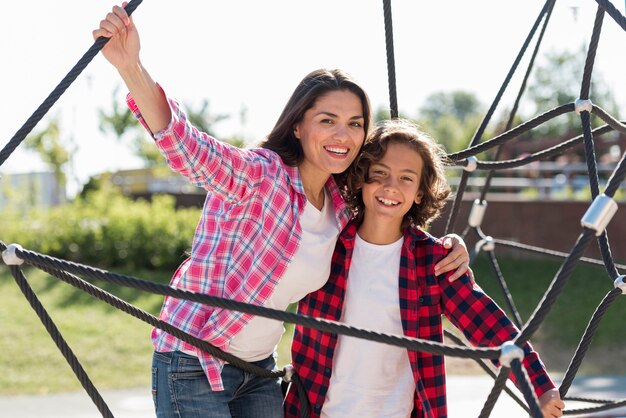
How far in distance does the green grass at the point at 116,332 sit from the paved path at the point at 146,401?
16.9 inches

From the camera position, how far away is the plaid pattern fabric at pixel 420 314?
1.99 meters

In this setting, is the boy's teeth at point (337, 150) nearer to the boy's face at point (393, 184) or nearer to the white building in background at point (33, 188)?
the boy's face at point (393, 184)

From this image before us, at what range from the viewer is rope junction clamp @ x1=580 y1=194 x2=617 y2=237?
157 cm

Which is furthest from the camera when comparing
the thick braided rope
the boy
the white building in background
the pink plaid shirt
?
the white building in background

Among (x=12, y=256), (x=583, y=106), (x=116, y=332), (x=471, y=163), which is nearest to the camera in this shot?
(x=12, y=256)

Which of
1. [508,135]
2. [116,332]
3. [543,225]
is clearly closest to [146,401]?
[116,332]

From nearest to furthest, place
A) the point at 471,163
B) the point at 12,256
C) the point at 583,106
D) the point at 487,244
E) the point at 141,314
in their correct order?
the point at 12,256, the point at 141,314, the point at 583,106, the point at 471,163, the point at 487,244

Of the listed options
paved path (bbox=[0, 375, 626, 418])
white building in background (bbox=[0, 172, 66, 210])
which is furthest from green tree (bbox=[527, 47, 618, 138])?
paved path (bbox=[0, 375, 626, 418])

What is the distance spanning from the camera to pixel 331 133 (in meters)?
2.05

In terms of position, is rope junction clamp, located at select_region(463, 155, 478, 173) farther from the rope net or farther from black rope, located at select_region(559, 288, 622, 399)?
black rope, located at select_region(559, 288, 622, 399)

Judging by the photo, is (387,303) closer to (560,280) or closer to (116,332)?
(560,280)

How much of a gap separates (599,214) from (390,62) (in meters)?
1.12

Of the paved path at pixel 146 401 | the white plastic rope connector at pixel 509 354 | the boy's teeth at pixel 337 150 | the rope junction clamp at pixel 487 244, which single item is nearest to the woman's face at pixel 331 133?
the boy's teeth at pixel 337 150

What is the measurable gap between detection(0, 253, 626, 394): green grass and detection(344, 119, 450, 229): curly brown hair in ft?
12.6
